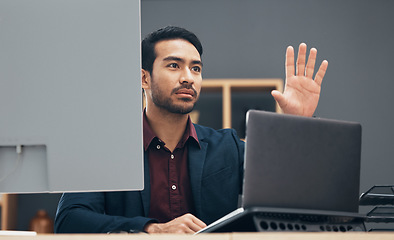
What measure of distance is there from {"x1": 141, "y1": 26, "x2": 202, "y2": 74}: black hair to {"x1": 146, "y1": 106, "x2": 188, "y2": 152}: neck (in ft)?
0.67

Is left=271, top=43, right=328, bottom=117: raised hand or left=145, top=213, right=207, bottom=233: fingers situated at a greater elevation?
left=271, top=43, right=328, bottom=117: raised hand

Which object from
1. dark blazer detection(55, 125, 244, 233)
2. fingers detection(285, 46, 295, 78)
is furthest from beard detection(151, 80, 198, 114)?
fingers detection(285, 46, 295, 78)

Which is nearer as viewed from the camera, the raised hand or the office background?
the raised hand

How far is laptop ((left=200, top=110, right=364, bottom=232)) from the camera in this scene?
0.84 m

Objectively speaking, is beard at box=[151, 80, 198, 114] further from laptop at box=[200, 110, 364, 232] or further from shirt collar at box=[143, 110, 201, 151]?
laptop at box=[200, 110, 364, 232]

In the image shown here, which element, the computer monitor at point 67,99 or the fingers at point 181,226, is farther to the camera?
the fingers at point 181,226

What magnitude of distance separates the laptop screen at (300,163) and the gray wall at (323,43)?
2.65m

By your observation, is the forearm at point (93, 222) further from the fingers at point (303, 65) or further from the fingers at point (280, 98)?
the fingers at point (303, 65)

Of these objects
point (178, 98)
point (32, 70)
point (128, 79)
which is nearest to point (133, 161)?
point (128, 79)

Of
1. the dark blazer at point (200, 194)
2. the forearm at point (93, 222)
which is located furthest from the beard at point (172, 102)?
the forearm at point (93, 222)

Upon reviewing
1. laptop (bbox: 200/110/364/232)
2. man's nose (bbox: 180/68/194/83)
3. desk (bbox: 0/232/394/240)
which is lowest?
desk (bbox: 0/232/394/240)

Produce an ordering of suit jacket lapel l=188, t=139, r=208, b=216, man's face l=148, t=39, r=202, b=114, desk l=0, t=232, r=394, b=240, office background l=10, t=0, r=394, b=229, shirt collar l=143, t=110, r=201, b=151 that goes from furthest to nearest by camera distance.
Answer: office background l=10, t=0, r=394, b=229, man's face l=148, t=39, r=202, b=114, shirt collar l=143, t=110, r=201, b=151, suit jacket lapel l=188, t=139, r=208, b=216, desk l=0, t=232, r=394, b=240

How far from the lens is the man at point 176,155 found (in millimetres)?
1371

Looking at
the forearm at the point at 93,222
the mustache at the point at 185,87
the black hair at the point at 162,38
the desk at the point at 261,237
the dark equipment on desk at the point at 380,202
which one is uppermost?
the black hair at the point at 162,38
